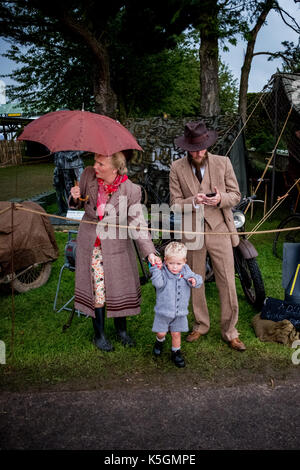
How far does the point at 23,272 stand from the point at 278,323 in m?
3.19

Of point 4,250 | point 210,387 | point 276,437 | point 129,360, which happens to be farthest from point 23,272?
point 276,437

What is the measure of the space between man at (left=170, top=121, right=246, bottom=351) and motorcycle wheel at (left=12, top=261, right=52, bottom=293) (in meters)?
2.57

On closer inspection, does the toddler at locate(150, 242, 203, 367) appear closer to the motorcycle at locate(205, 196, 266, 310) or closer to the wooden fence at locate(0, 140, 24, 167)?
the motorcycle at locate(205, 196, 266, 310)

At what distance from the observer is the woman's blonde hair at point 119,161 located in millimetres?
3293

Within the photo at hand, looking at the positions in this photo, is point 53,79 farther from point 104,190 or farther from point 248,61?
point 104,190

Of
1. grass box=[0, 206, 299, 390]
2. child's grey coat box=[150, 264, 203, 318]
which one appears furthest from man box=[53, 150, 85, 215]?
child's grey coat box=[150, 264, 203, 318]

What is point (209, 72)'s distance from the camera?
430 inches

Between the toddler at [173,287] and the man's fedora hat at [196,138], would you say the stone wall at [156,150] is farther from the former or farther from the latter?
the toddler at [173,287]

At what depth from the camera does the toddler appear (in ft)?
10.6

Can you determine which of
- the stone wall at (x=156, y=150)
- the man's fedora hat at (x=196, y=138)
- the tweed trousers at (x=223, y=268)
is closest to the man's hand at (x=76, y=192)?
the man's fedora hat at (x=196, y=138)

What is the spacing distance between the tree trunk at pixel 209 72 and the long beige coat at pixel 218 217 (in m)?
7.98

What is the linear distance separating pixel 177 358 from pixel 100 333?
81 centimetres

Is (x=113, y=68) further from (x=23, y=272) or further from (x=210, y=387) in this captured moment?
(x=210, y=387)

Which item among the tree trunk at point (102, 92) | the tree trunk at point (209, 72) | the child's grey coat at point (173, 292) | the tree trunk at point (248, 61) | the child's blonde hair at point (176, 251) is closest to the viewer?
the child's blonde hair at point (176, 251)
